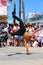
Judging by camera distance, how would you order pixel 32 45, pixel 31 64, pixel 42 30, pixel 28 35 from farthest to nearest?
pixel 42 30 → pixel 32 45 → pixel 28 35 → pixel 31 64

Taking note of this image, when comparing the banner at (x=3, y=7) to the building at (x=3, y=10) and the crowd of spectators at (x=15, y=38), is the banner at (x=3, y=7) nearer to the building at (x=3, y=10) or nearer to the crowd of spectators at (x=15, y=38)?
the building at (x=3, y=10)

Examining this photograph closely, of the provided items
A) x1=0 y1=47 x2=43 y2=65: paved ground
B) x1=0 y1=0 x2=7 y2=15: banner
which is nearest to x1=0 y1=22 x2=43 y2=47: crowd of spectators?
x1=0 y1=0 x2=7 y2=15: banner

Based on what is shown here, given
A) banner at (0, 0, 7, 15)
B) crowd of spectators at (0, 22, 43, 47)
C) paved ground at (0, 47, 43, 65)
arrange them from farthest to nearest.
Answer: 1. banner at (0, 0, 7, 15)
2. crowd of spectators at (0, 22, 43, 47)
3. paved ground at (0, 47, 43, 65)

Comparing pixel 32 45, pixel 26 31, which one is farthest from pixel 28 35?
pixel 32 45

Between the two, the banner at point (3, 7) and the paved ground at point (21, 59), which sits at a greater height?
the banner at point (3, 7)

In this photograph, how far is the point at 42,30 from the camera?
20719 mm

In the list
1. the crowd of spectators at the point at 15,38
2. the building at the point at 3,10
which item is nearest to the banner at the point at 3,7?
the building at the point at 3,10

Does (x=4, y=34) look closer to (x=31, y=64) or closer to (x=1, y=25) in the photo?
(x=1, y=25)

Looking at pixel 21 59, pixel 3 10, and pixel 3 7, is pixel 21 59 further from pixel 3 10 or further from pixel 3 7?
pixel 3 7

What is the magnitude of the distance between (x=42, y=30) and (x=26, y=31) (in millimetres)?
6245

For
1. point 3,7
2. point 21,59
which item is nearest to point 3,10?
point 3,7

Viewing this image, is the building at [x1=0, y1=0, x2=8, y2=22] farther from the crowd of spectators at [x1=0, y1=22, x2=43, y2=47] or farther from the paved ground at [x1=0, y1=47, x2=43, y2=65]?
the paved ground at [x1=0, y1=47, x2=43, y2=65]

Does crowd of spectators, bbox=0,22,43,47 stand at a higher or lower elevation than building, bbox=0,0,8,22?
lower

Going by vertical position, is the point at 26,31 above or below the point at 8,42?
above
